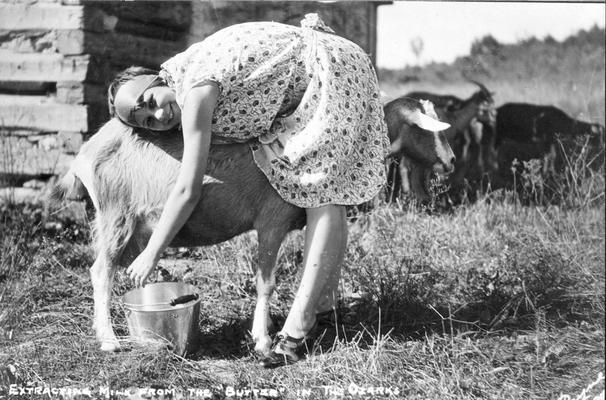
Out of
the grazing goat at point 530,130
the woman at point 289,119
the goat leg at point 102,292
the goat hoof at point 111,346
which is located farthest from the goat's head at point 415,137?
the grazing goat at point 530,130

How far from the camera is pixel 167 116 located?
297 cm

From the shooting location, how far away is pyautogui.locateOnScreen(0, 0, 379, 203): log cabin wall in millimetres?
5000

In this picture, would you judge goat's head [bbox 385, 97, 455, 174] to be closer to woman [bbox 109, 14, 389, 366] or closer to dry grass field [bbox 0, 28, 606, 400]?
woman [bbox 109, 14, 389, 366]

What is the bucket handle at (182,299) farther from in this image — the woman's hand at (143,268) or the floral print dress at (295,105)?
the floral print dress at (295,105)

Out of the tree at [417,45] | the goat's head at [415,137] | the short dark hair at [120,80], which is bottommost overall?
the goat's head at [415,137]

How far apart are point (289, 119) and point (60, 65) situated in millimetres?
2654

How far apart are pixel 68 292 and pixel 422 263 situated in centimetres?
185

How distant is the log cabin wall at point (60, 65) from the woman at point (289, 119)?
2.02 m

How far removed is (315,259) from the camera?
2996 millimetres

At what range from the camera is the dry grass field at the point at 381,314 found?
277 centimetres

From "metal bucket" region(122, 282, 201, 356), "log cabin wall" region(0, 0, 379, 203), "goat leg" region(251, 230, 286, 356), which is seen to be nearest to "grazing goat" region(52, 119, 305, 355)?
"goat leg" region(251, 230, 286, 356)

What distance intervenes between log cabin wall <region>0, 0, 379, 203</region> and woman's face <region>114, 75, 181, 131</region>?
212cm

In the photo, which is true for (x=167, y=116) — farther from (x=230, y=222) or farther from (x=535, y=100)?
(x=535, y=100)

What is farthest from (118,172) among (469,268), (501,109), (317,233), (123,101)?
(501,109)
